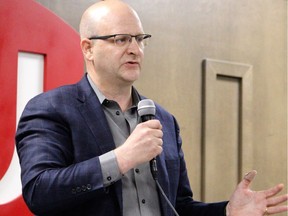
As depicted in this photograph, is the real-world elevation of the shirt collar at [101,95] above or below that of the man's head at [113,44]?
below

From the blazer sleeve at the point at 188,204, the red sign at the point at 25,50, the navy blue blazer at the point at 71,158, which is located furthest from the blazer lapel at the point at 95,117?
the red sign at the point at 25,50

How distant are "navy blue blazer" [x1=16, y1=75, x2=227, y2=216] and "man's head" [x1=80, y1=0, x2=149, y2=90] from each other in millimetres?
72

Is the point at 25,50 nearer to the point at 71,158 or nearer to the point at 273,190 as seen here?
the point at 71,158

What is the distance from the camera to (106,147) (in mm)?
1330

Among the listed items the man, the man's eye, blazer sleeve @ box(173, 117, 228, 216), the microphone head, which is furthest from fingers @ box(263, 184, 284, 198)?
the man's eye

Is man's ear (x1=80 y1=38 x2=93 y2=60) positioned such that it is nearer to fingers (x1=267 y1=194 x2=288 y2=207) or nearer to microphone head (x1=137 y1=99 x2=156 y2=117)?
microphone head (x1=137 y1=99 x2=156 y2=117)

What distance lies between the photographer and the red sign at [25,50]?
5.85ft

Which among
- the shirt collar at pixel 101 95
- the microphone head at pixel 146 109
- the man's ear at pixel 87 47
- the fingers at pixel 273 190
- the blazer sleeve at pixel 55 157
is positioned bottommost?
the fingers at pixel 273 190

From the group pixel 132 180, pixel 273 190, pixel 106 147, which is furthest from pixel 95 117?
pixel 273 190

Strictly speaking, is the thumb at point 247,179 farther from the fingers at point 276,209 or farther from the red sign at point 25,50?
the red sign at point 25,50

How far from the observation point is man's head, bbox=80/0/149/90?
146 centimetres

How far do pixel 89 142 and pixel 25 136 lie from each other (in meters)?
0.17

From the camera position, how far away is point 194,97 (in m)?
2.60

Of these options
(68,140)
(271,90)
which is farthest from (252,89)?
(68,140)
